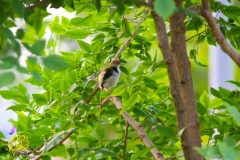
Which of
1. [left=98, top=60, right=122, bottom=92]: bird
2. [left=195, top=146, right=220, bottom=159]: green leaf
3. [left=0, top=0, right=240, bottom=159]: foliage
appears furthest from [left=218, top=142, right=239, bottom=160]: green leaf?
[left=98, top=60, right=122, bottom=92]: bird

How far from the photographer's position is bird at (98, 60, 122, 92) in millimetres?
907

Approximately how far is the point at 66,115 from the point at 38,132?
→ 0.17 feet

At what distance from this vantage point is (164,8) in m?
0.50

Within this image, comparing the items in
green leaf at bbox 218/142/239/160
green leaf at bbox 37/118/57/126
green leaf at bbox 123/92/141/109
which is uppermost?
green leaf at bbox 218/142/239/160

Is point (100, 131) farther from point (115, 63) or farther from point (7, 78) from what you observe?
point (7, 78)

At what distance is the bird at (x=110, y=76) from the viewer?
0.91 meters

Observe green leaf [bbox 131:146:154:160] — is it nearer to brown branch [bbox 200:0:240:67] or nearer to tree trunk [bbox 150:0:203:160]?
tree trunk [bbox 150:0:203:160]

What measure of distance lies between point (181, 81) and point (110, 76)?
226 millimetres

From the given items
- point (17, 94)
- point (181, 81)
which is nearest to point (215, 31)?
point (181, 81)

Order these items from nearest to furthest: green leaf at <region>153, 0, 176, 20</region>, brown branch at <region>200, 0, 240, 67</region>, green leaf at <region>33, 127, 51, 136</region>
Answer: green leaf at <region>153, 0, 176, 20</region> < brown branch at <region>200, 0, 240, 67</region> < green leaf at <region>33, 127, 51, 136</region>

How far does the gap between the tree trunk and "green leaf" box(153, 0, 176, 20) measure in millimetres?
183

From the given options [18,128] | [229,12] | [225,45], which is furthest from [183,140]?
[18,128]

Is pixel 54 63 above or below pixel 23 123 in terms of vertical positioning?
above

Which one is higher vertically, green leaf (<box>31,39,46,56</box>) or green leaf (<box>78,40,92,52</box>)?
green leaf (<box>31,39,46,56</box>)
